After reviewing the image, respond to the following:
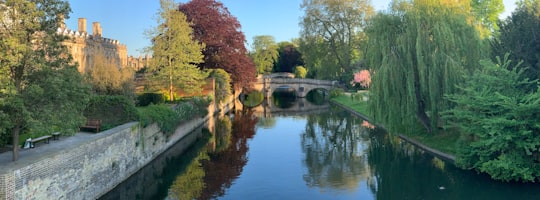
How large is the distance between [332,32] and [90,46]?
26.5 m

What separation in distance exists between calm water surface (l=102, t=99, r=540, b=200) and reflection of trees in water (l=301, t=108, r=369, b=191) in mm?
38

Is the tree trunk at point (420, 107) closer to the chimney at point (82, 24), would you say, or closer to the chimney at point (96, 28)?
the chimney at point (82, 24)

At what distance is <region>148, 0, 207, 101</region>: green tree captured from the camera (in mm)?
28172

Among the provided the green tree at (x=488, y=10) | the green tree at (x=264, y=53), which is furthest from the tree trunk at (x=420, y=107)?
the green tree at (x=264, y=53)

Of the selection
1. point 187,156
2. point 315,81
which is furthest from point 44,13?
point 315,81

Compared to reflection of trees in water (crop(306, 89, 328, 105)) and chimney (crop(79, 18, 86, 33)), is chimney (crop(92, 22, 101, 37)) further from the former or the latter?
reflection of trees in water (crop(306, 89, 328, 105))

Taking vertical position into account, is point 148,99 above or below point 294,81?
below

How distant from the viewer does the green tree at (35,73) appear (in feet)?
29.8

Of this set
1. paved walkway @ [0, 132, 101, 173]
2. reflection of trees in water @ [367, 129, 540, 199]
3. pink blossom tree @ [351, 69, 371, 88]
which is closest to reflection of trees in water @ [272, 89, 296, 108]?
pink blossom tree @ [351, 69, 371, 88]

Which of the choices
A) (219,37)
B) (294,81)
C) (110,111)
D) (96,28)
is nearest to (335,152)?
(110,111)

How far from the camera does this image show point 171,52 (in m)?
28.2

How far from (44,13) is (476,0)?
1273 inches

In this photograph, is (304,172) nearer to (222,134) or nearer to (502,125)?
(502,125)

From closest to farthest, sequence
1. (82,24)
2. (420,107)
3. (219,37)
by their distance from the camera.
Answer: (420,107) → (219,37) → (82,24)
